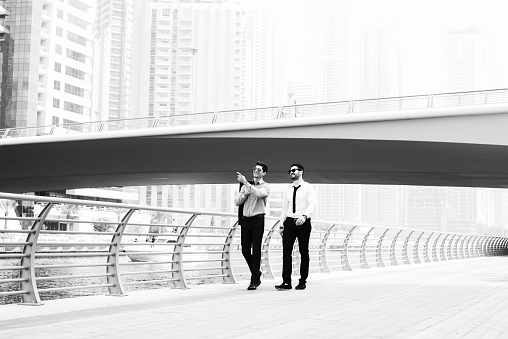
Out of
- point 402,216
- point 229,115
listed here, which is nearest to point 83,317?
point 229,115

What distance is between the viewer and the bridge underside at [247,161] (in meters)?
31.8

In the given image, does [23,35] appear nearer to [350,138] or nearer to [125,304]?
[350,138]

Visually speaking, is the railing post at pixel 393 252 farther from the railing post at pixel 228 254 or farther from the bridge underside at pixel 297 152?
the railing post at pixel 228 254

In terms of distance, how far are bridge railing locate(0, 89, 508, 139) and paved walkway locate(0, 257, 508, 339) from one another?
17092 mm

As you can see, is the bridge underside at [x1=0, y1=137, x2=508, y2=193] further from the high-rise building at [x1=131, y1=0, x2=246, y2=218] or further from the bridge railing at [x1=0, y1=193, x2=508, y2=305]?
the high-rise building at [x1=131, y1=0, x2=246, y2=218]

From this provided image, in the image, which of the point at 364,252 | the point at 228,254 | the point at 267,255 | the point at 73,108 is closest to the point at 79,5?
the point at 73,108

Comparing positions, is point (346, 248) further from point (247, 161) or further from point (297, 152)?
point (247, 161)

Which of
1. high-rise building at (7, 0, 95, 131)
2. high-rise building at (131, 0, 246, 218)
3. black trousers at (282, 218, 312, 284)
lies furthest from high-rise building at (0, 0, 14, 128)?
black trousers at (282, 218, 312, 284)

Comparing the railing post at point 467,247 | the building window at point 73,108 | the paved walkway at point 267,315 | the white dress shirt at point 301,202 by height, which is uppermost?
the building window at point 73,108

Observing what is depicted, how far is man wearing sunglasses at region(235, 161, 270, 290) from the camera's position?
11.0m

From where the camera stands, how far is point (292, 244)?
1145 centimetres

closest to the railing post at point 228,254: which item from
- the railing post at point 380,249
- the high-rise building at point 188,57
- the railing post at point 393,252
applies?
the railing post at point 380,249

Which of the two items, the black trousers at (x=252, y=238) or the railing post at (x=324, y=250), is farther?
the railing post at (x=324, y=250)

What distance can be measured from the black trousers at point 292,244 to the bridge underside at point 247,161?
17966 millimetres
